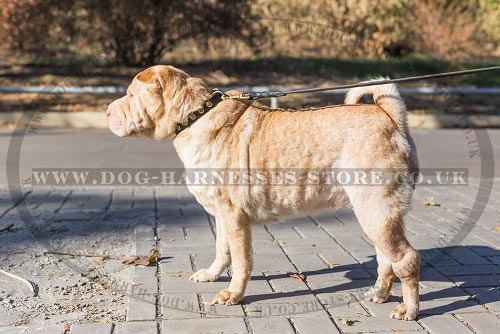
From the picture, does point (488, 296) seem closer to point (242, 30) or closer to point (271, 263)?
point (271, 263)

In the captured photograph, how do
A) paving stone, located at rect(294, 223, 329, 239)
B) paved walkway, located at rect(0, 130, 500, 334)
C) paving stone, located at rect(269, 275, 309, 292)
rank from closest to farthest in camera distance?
paved walkway, located at rect(0, 130, 500, 334) < paving stone, located at rect(269, 275, 309, 292) < paving stone, located at rect(294, 223, 329, 239)

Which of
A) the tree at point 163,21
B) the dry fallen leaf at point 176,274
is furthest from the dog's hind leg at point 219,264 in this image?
the tree at point 163,21

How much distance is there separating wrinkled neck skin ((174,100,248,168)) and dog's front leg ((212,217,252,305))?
0.40 meters

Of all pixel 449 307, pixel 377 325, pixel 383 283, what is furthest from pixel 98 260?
pixel 449 307

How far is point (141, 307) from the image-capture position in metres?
4.32

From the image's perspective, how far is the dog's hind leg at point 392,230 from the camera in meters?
4.16

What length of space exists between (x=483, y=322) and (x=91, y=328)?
2.33m

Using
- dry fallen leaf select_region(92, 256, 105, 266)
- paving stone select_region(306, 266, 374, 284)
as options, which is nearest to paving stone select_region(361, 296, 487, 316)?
paving stone select_region(306, 266, 374, 284)

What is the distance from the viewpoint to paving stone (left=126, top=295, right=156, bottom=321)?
4.16 meters

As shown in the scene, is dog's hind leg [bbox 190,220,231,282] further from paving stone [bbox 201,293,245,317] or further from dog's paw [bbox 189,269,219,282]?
paving stone [bbox 201,293,245,317]

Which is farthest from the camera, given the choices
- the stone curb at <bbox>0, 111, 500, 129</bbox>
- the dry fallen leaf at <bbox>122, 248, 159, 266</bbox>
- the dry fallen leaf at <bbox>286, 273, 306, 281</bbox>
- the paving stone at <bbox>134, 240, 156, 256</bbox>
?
the stone curb at <bbox>0, 111, 500, 129</bbox>

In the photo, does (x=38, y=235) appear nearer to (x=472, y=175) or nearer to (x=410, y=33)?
(x=472, y=175)

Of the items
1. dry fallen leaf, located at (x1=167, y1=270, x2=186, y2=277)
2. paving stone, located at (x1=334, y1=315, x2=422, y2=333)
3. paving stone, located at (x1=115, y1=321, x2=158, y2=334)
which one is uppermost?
paving stone, located at (x1=115, y1=321, x2=158, y2=334)

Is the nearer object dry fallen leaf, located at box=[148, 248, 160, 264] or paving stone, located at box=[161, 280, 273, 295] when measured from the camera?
paving stone, located at box=[161, 280, 273, 295]
